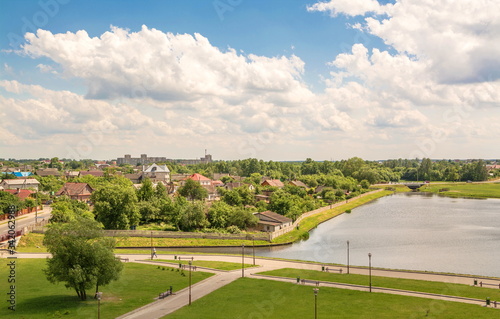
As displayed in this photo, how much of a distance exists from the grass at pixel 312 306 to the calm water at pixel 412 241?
17.3 meters

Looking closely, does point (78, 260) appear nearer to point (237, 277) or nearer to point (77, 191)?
point (237, 277)

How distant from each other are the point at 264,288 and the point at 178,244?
28.3 meters

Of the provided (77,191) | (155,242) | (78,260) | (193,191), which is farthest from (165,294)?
(77,191)

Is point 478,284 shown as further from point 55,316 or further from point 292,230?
point 292,230

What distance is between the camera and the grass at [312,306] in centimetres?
2620

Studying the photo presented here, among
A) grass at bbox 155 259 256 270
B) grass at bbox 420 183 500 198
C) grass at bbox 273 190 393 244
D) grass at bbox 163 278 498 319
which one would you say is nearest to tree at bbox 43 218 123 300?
grass at bbox 163 278 498 319

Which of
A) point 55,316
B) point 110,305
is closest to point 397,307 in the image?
point 110,305

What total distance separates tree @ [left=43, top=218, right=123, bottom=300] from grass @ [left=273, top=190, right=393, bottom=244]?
35843 mm

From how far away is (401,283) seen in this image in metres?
34.0

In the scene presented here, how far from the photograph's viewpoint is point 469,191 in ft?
491

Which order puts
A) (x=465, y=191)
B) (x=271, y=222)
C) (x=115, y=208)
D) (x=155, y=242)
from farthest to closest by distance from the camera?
(x=465, y=191) → (x=271, y=222) → (x=115, y=208) → (x=155, y=242)

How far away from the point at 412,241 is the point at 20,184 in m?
101

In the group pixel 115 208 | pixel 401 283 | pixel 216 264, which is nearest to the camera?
pixel 401 283

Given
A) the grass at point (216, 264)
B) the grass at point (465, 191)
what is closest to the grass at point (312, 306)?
the grass at point (216, 264)
